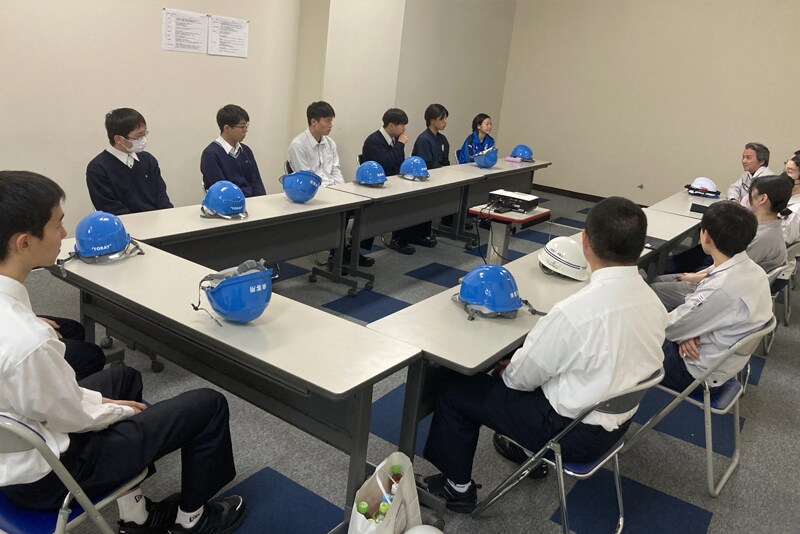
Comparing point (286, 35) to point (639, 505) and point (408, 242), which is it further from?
point (639, 505)

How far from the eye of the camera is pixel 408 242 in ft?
17.3

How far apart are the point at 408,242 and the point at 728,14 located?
4.50m

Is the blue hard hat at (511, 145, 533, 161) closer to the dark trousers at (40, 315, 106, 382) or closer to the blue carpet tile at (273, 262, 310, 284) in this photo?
the blue carpet tile at (273, 262, 310, 284)

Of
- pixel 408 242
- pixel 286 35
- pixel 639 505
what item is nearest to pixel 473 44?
pixel 286 35

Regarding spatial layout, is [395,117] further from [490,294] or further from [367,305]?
[490,294]

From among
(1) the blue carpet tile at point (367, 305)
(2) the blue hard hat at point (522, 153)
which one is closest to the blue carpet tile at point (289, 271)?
(1) the blue carpet tile at point (367, 305)

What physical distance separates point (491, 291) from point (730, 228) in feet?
3.38

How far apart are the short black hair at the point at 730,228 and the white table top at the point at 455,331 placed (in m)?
0.70

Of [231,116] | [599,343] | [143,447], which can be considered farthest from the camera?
[231,116]

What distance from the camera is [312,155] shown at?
4605mm

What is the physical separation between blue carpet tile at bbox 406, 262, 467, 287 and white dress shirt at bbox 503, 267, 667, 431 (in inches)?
105

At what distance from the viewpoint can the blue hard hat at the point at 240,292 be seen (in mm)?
1781

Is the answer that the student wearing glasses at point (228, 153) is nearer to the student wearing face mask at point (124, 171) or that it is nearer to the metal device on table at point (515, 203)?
the student wearing face mask at point (124, 171)

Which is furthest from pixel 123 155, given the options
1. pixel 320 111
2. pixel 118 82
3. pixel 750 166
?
pixel 750 166
